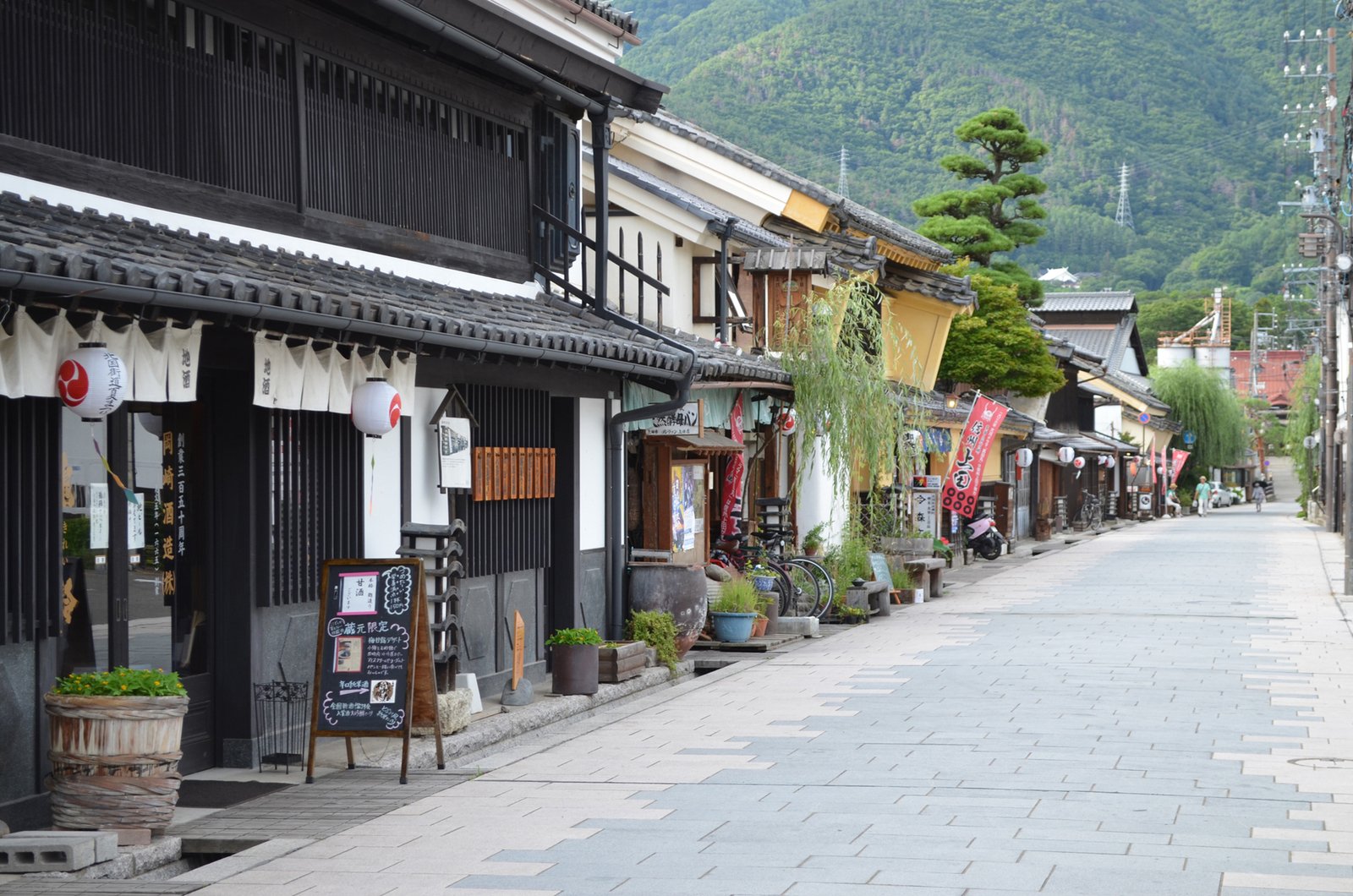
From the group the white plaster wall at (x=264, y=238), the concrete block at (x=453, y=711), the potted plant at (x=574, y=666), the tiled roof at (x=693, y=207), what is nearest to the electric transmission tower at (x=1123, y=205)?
the tiled roof at (x=693, y=207)

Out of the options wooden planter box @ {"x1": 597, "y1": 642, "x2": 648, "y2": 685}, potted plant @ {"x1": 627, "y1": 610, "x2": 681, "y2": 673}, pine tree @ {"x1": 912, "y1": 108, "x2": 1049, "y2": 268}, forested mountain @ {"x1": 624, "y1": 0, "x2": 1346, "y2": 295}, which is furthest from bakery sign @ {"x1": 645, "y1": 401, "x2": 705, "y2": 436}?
forested mountain @ {"x1": 624, "y1": 0, "x2": 1346, "y2": 295}

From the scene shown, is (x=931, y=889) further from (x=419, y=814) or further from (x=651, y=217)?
(x=651, y=217)

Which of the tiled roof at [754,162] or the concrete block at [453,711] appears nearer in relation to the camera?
the concrete block at [453,711]

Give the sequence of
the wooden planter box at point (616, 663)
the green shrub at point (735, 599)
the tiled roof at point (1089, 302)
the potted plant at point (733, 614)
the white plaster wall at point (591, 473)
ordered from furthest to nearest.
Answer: the tiled roof at point (1089, 302) < the green shrub at point (735, 599) < the potted plant at point (733, 614) < the white plaster wall at point (591, 473) < the wooden planter box at point (616, 663)

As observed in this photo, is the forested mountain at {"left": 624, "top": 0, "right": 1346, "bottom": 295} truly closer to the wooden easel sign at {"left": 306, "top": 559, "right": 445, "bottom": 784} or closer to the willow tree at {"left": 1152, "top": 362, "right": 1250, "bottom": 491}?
the willow tree at {"left": 1152, "top": 362, "right": 1250, "bottom": 491}

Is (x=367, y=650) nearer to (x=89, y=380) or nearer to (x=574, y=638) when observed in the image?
(x=89, y=380)

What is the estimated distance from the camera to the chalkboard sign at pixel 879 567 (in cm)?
2316

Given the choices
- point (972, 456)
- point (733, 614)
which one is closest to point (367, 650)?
point (733, 614)

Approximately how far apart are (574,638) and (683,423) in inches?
170

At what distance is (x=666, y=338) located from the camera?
15.0 m

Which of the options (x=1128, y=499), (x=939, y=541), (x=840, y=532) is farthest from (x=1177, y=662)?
(x=1128, y=499)

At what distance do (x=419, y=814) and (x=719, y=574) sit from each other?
→ 994 centimetres

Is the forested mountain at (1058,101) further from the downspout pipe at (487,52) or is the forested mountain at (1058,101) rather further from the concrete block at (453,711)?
the concrete block at (453,711)

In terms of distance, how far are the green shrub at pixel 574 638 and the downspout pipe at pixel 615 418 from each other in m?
2.07
